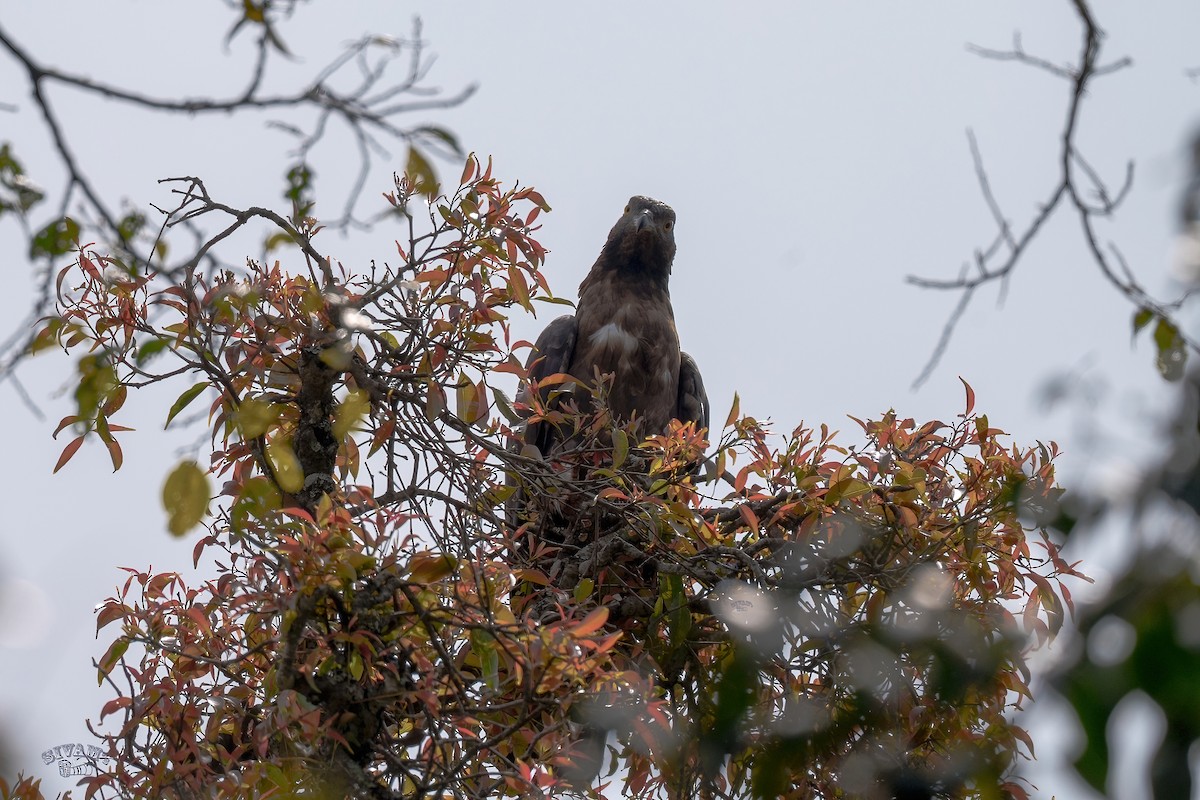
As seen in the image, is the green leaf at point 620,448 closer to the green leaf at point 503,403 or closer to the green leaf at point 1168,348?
the green leaf at point 503,403

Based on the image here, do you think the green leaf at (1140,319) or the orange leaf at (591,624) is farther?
the orange leaf at (591,624)

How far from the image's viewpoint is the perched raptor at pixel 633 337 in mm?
5863

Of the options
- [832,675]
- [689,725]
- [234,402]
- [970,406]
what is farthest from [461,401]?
[970,406]

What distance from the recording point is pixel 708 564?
3.53 metres

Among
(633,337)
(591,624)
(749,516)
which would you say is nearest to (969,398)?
(749,516)

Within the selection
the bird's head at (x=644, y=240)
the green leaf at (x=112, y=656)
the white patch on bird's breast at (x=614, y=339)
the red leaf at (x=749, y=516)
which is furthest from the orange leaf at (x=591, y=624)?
the bird's head at (x=644, y=240)

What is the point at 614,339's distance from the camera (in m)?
5.92

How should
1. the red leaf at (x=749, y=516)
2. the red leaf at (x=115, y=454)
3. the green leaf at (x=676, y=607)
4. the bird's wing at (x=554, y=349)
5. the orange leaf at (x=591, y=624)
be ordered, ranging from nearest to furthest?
the orange leaf at (x=591, y=624)
the red leaf at (x=115, y=454)
the red leaf at (x=749, y=516)
the green leaf at (x=676, y=607)
the bird's wing at (x=554, y=349)

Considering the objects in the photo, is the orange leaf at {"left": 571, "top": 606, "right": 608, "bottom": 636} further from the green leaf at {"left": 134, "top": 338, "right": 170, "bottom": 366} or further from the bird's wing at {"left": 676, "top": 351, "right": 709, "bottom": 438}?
the bird's wing at {"left": 676, "top": 351, "right": 709, "bottom": 438}

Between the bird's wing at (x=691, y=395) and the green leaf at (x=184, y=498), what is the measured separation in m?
4.59

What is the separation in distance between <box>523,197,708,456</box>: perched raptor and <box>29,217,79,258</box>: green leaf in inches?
150

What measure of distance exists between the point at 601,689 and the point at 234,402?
110cm

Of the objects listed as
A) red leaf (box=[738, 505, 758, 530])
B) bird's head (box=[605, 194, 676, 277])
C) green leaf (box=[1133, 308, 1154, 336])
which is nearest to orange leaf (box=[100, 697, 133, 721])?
red leaf (box=[738, 505, 758, 530])

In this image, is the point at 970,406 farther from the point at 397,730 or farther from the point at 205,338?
the point at 205,338
